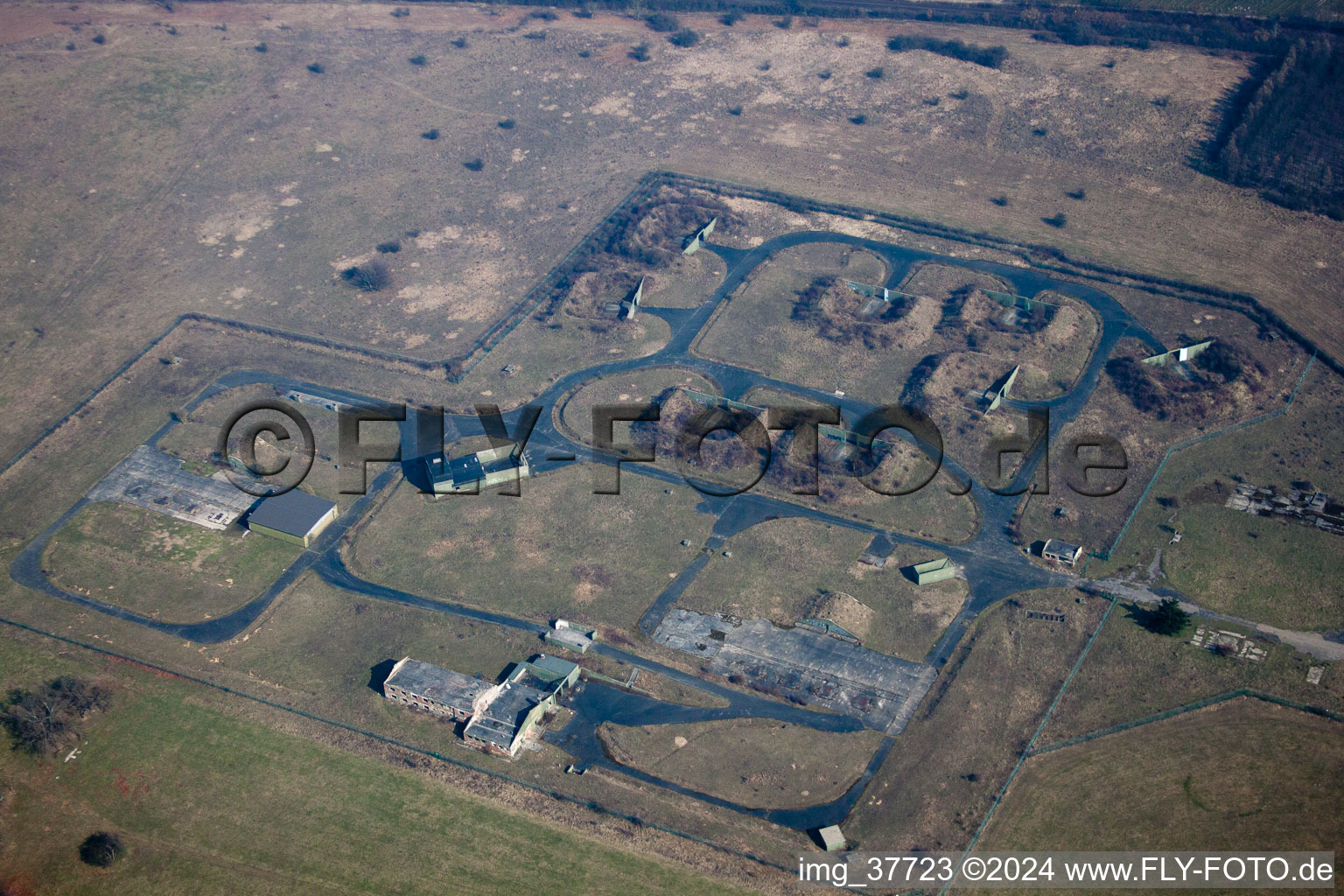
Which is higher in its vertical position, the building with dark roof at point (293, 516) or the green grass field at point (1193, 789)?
the green grass field at point (1193, 789)

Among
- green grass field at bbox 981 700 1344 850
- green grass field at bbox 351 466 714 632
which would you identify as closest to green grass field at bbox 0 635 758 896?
green grass field at bbox 351 466 714 632

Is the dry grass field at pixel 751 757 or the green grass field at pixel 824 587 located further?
the green grass field at pixel 824 587

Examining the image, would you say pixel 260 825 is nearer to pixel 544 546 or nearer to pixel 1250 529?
pixel 544 546

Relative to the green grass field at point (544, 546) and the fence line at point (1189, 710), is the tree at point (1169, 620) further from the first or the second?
the green grass field at point (544, 546)

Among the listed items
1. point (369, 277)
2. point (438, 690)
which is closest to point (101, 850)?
point (438, 690)

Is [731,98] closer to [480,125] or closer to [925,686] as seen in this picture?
[480,125]

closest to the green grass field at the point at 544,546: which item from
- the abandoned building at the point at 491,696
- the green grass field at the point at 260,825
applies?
the abandoned building at the point at 491,696

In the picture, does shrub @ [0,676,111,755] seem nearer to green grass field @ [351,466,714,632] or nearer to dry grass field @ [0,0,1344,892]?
dry grass field @ [0,0,1344,892]

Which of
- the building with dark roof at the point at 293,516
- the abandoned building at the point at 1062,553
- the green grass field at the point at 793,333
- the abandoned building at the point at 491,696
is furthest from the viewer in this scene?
the green grass field at the point at 793,333
